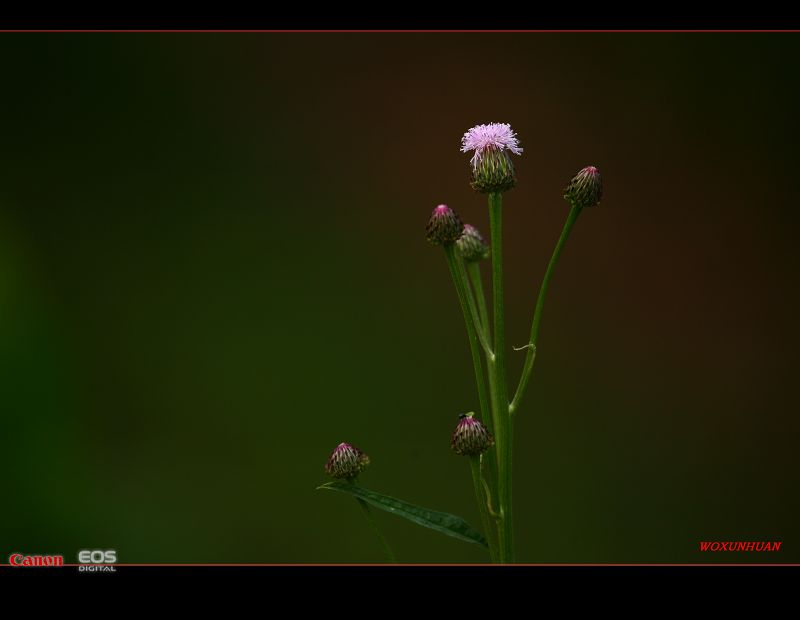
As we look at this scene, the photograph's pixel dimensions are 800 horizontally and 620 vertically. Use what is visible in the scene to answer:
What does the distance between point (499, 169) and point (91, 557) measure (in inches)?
38.4

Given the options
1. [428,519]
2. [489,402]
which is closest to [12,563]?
[428,519]

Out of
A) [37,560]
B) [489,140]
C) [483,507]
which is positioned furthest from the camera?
[37,560]

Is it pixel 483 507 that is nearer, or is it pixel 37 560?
pixel 483 507

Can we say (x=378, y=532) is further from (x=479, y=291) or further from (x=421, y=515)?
(x=479, y=291)

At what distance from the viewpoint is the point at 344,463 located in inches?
40.6

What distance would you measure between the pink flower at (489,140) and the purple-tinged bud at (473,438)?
36 centimetres

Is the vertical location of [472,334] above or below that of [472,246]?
below

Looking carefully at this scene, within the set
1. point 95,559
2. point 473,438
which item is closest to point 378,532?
point 473,438

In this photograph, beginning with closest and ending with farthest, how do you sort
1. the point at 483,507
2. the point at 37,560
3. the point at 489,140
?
the point at 483,507, the point at 489,140, the point at 37,560

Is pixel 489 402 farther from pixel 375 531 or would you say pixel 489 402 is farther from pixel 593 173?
pixel 593 173

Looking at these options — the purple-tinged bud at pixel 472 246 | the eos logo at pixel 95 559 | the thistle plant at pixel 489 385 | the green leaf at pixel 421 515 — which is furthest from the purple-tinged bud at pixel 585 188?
the eos logo at pixel 95 559

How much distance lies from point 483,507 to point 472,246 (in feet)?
1.32

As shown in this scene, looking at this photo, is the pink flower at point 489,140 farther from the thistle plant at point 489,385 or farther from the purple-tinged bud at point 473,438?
the purple-tinged bud at point 473,438

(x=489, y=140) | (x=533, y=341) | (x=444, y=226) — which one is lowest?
(x=533, y=341)
